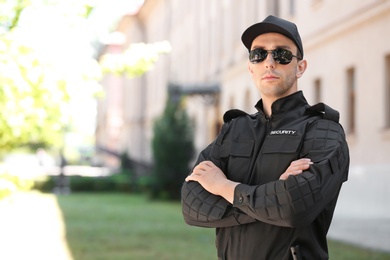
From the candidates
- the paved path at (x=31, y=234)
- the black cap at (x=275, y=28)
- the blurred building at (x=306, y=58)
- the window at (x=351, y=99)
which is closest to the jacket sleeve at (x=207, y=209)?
the black cap at (x=275, y=28)

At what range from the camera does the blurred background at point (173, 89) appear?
30.6ft

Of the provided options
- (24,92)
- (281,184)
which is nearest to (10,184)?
(24,92)

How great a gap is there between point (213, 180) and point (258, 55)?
1.89 feet

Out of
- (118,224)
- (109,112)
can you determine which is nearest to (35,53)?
(118,224)

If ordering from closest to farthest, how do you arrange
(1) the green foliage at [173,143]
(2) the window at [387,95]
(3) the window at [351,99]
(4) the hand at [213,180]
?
(4) the hand at [213,180] → (2) the window at [387,95] → (3) the window at [351,99] → (1) the green foliage at [173,143]

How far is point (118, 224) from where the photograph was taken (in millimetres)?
21969

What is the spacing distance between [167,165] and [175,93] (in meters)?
3.08


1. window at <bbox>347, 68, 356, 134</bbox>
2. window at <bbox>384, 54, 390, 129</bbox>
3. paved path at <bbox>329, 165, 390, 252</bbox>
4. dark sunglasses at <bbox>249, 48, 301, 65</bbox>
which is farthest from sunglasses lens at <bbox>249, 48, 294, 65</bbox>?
window at <bbox>347, 68, 356, 134</bbox>

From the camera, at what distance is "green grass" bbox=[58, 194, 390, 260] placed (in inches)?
543

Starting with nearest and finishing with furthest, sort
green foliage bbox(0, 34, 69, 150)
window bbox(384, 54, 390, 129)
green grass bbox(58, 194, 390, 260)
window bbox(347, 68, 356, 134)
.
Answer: green foliage bbox(0, 34, 69, 150) < green grass bbox(58, 194, 390, 260) < window bbox(384, 54, 390, 129) < window bbox(347, 68, 356, 134)

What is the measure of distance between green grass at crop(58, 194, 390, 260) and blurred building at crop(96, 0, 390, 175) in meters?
3.05

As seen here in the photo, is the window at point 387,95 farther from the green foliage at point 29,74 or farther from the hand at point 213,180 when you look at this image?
the hand at point 213,180

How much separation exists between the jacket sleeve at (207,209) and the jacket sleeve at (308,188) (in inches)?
Answer: 2.8

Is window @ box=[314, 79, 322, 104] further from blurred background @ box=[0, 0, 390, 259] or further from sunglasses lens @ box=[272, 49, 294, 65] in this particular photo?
sunglasses lens @ box=[272, 49, 294, 65]
